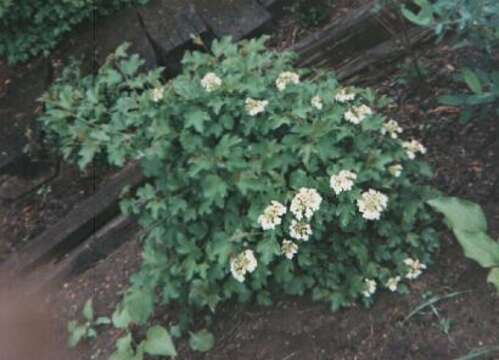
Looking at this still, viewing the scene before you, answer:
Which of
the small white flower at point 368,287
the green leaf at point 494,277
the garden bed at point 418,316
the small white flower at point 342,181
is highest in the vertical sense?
the small white flower at point 342,181

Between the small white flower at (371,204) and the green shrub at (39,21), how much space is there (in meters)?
2.49

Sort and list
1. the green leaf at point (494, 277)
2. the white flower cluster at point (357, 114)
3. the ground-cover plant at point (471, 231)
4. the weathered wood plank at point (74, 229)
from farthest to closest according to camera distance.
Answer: the weathered wood plank at point (74, 229) < the white flower cluster at point (357, 114) < the ground-cover plant at point (471, 231) < the green leaf at point (494, 277)

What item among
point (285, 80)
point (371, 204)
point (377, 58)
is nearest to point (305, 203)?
point (371, 204)

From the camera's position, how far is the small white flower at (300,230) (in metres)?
2.39

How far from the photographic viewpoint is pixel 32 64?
15.0 ft

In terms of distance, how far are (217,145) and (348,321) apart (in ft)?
2.56

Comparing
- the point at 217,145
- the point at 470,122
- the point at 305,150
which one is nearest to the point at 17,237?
the point at 217,145

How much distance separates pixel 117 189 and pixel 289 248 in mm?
1553

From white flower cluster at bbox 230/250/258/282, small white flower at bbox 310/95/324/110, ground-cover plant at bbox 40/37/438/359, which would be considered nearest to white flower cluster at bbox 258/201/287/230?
ground-cover plant at bbox 40/37/438/359

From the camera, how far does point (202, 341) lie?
2729mm

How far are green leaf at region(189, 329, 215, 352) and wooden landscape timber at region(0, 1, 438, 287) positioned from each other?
102cm

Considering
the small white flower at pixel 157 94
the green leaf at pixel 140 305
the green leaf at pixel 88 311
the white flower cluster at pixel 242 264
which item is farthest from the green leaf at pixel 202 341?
the small white flower at pixel 157 94

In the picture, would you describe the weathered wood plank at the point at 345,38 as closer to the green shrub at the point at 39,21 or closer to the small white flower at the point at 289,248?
the green shrub at the point at 39,21

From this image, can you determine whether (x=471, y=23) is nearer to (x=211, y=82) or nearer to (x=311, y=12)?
(x=211, y=82)
